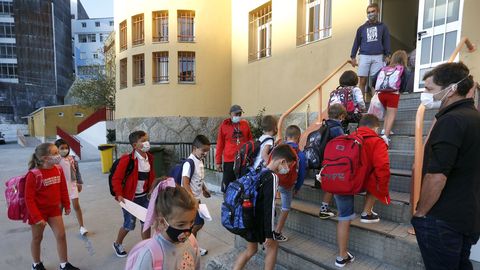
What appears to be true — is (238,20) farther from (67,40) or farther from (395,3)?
(67,40)

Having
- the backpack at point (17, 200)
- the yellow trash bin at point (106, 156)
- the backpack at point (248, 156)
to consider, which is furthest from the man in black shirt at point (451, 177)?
the yellow trash bin at point (106, 156)

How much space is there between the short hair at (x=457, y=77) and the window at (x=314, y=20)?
5.76 m

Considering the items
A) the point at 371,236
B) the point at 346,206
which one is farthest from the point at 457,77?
the point at 371,236

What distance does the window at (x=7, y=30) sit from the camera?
4256cm

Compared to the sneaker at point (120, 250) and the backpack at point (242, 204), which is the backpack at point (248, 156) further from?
the sneaker at point (120, 250)

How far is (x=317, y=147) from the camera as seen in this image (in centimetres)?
334

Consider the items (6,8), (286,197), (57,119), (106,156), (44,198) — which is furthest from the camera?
(6,8)

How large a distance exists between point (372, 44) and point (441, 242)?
13.8 ft

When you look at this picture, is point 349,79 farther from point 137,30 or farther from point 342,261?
point 137,30

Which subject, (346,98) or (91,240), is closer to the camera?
(346,98)

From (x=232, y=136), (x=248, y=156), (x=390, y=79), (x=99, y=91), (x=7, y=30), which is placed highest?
(x=7, y=30)

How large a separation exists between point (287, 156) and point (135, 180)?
6.57 ft

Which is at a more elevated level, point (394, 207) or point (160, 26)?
point (160, 26)

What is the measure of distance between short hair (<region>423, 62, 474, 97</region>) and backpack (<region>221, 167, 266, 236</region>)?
1437 millimetres
